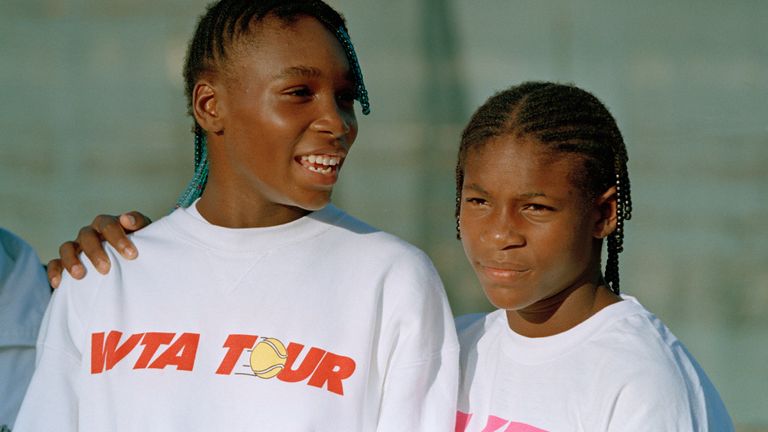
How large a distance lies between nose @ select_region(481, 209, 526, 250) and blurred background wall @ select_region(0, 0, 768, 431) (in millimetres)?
1365

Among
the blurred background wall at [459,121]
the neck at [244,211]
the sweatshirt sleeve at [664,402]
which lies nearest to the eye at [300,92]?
the neck at [244,211]

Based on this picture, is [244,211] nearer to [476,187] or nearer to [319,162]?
[319,162]

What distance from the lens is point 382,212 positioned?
352 centimetres

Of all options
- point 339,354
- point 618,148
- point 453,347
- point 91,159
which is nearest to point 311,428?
point 339,354

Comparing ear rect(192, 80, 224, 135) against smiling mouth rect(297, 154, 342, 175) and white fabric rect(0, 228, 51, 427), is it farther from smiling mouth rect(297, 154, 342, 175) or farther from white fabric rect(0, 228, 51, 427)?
white fabric rect(0, 228, 51, 427)

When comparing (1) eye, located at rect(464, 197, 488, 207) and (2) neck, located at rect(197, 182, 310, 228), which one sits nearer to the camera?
(1) eye, located at rect(464, 197, 488, 207)

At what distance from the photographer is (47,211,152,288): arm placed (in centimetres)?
233

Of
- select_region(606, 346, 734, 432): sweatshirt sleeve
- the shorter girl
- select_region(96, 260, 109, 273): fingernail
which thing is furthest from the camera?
select_region(96, 260, 109, 273): fingernail

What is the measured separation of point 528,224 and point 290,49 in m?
0.59

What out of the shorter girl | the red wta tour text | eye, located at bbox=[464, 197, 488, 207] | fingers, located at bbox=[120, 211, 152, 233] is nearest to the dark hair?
the shorter girl

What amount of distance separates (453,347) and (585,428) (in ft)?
1.03

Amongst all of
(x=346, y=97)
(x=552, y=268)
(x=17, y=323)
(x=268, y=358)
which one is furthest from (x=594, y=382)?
(x=17, y=323)

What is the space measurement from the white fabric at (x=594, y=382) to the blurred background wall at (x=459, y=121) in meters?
1.27

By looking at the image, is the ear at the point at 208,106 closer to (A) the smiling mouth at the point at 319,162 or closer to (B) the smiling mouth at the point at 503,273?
(A) the smiling mouth at the point at 319,162
